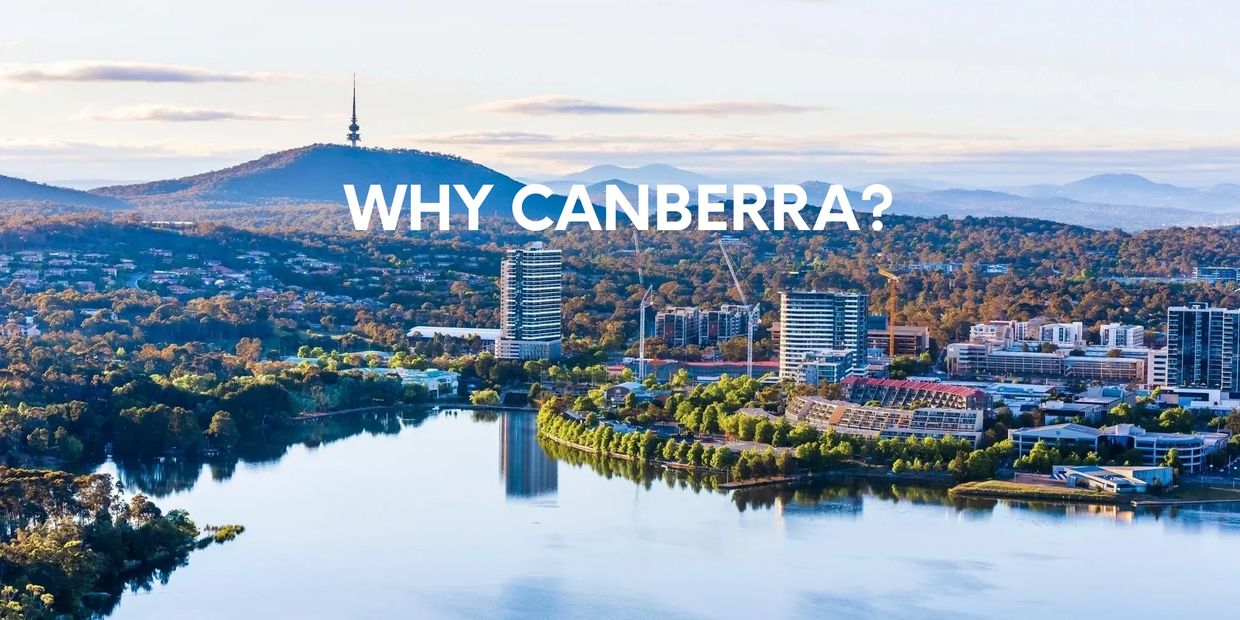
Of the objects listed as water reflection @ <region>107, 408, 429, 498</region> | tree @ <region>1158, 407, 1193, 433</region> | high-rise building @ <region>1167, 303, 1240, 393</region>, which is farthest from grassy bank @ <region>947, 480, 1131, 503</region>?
high-rise building @ <region>1167, 303, 1240, 393</region>

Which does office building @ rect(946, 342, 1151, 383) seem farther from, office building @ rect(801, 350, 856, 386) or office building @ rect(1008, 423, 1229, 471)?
office building @ rect(1008, 423, 1229, 471)

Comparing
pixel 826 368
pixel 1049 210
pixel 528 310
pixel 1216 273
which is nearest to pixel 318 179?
pixel 1049 210

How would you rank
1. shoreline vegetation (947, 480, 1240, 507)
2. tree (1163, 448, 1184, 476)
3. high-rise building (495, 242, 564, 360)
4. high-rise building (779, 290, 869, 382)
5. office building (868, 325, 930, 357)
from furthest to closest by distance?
office building (868, 325, 930, 357) → high-rise building (495, 242, 564, 360) → high-rise building (779, 290, 869, 382) → tree (1163, 448, 1184, 476) → shoreline vegetation (947, 480, 1240, 507)

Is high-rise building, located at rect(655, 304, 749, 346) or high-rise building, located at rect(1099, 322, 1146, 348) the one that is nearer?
high-rise building, located at rect(1099, 322, 1146, 348)

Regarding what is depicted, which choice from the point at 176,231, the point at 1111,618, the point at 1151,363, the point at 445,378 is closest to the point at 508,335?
the point at 445,378

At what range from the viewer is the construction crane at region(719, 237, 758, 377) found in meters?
25.8

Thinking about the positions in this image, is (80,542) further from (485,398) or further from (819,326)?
(819,326)

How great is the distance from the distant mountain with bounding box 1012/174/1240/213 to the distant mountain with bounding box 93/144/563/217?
30.0 metres

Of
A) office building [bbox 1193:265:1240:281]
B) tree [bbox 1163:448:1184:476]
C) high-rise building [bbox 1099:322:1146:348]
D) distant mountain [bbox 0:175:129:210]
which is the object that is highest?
distant mountain [bbox 0:175:129:210]

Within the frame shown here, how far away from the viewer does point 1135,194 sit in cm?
9175

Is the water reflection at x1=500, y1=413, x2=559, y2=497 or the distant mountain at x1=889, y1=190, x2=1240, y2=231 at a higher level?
the distant mountain at x1=889, y1=190, x2=1240, y2=231

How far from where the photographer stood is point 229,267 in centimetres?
3569

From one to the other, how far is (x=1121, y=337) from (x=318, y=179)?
4071 cm

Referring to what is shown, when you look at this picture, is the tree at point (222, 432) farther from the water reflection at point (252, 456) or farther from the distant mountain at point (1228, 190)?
the distant mountain at point (1228, 190)
